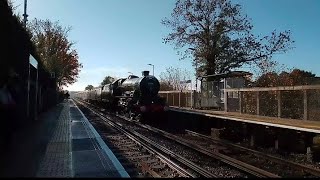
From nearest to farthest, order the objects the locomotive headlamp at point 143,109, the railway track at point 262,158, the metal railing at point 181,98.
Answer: the railway track at point 262,158 < the locomotive headlamp at point 143,109 < the metal railing at point 181,98

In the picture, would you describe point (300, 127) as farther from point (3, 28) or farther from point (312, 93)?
point (3, 28)

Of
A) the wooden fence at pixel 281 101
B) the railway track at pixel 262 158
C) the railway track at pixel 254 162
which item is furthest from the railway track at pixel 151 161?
the wooden fence at pixel 281 101

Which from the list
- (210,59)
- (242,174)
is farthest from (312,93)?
(210,59)

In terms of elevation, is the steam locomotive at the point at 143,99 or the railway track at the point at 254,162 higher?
the steam locomotive at the point at 143,99

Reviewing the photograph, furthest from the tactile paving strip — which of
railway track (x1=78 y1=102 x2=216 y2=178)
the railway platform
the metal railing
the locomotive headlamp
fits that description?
the metal railing

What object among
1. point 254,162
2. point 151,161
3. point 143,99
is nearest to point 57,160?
point 151,161

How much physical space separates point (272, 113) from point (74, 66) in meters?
58.9

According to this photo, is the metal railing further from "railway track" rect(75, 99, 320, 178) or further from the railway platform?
the railway platform

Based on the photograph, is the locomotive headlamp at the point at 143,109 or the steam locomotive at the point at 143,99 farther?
the steam locomotive at the point at 143,99

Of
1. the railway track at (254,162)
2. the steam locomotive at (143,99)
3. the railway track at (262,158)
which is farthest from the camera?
the steam locomotive at (143,99)

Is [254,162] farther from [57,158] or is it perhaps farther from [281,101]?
[57,158]

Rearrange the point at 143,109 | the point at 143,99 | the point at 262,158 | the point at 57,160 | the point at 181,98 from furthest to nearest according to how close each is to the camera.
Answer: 1. the point at 181,98
2. the point at 143,99
3. the point at 143,109
4. the point at 262,158
5. the point at 57,160

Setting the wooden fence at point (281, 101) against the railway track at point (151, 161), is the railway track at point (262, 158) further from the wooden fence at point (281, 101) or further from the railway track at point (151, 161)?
the wooden fence at point (281, 101)

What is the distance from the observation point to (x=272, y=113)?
17391 mm
